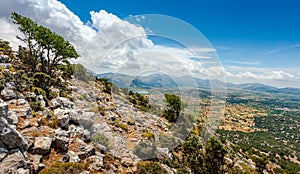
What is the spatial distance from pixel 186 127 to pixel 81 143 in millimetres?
6605

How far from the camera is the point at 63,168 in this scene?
6723 millimetres

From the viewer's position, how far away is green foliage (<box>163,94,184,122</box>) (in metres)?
12.7

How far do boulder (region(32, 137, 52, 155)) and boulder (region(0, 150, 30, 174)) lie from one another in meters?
1.04

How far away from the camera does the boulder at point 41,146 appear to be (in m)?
7.32

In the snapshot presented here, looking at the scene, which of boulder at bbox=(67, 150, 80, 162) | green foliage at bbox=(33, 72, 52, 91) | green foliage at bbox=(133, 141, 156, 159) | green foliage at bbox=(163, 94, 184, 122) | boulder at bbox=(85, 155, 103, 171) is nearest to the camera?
boulder at bbox=(67, 150, 80, 162)

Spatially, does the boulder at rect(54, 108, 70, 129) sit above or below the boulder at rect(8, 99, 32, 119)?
below

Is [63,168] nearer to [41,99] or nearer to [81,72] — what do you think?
[41,99]

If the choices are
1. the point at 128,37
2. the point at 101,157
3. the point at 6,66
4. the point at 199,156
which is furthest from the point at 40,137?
the point at 6,66

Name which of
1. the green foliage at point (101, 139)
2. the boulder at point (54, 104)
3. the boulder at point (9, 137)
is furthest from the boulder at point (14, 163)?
the boulder at point (54, 104)

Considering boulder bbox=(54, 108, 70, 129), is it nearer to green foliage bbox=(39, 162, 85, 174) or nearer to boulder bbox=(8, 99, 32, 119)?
boulder bbox=(8, 99, 32, 119)

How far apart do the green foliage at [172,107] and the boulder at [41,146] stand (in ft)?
25.8

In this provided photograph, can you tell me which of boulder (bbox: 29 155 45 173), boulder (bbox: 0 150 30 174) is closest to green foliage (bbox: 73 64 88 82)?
boulder (bbox: 29 155 45 173)

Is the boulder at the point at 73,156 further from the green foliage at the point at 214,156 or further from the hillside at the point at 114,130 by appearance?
the green foliage at the point at 214,156

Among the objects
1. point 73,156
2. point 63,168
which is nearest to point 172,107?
point 73,156
